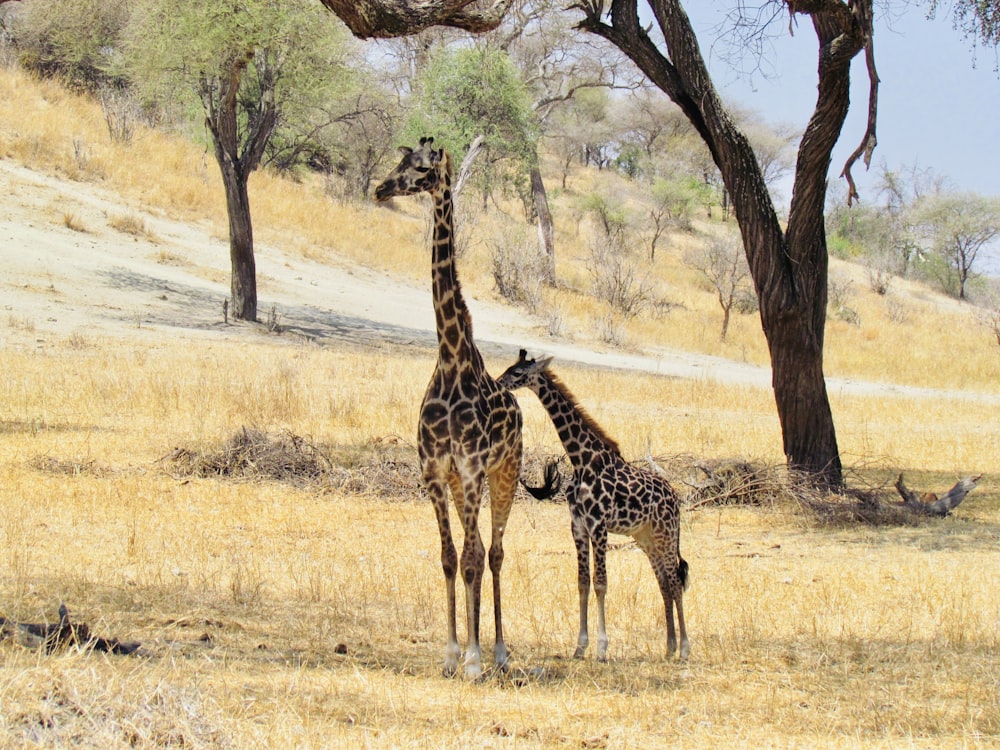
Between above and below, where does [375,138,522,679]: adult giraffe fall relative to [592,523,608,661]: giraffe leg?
above

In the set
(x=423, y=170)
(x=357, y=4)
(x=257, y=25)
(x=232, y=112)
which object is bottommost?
(x=423, y=170)

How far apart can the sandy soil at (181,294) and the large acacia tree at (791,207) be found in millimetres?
11114

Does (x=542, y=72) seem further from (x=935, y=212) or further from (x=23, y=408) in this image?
(x=23, y=408)

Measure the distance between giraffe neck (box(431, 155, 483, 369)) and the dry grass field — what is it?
172cm

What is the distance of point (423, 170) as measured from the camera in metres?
6.31

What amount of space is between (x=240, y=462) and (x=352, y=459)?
1.21 m

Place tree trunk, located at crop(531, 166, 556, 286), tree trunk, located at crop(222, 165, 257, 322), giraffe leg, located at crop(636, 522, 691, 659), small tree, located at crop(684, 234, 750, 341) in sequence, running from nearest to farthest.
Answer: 1. giraffe leg, located at crop(636, 522, 691, 659)
2. tree trunk, located at crop(222, 165, 257, 322)
3. small tree, located at crop(684, 234, 750, 341)
4. tree trunk, located at crop(531, 166, 556, 286)

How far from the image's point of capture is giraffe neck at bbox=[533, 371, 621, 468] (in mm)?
6789

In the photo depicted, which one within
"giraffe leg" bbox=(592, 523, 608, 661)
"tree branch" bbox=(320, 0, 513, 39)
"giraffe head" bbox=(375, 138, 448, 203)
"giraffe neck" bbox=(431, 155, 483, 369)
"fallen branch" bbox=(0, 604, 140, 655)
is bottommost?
"fallen branch" bbox=(0, 604, 140, 655)

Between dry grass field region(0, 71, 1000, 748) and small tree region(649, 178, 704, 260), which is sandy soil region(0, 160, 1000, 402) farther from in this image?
small tree region(649, 178, 704, 260)

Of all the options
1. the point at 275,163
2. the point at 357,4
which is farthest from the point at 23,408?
the point at 275,163

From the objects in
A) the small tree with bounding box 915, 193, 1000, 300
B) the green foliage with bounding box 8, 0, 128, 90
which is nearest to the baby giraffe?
the green foliage with bounding box 8, 0, 128, 90

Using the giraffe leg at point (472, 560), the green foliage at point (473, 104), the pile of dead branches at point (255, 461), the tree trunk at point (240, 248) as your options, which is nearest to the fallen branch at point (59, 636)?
the giraffe leg at point (472, 560)

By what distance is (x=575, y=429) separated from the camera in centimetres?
687
